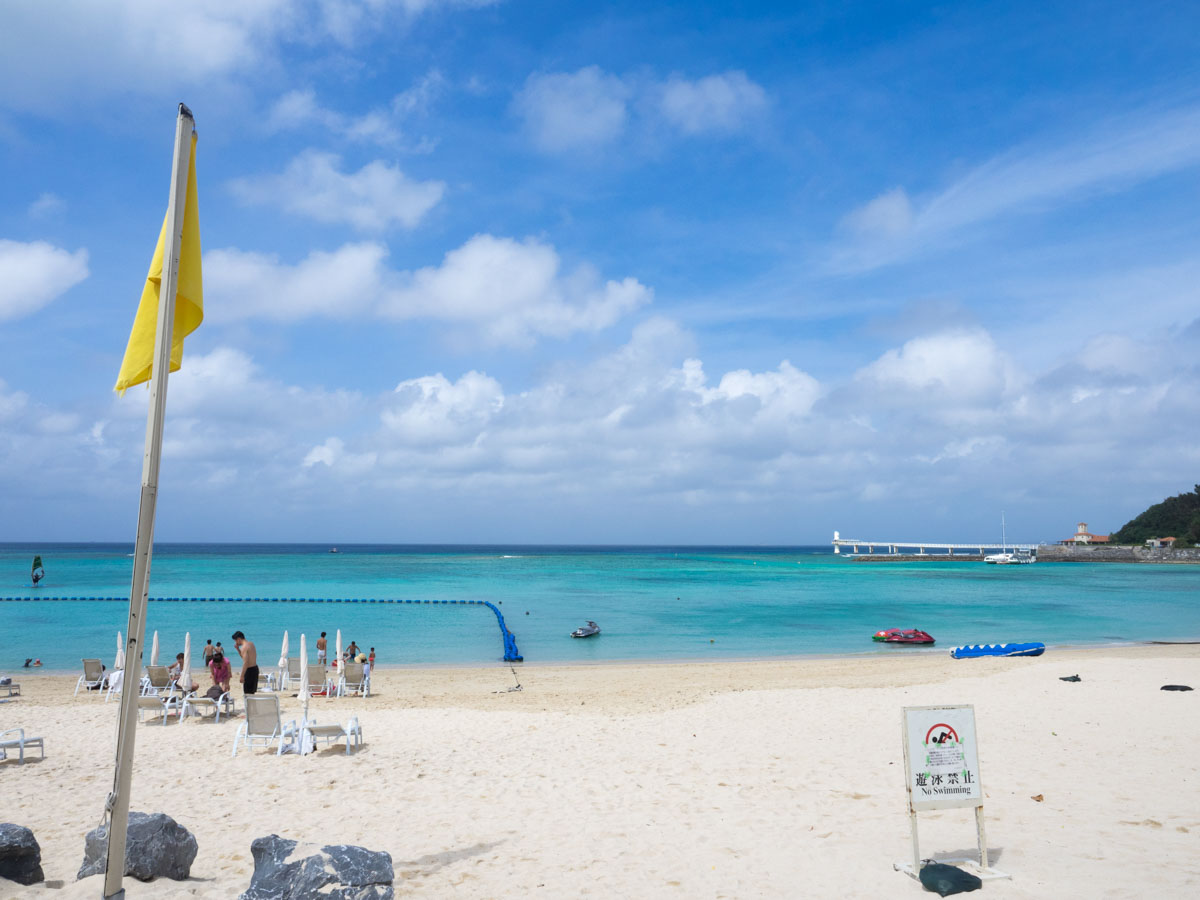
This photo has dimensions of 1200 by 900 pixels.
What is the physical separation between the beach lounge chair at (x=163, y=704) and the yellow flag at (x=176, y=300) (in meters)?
9.74

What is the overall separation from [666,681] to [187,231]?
1787 centimetres

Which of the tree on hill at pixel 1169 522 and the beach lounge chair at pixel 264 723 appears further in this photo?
the tree on hill at pixel 1169 522

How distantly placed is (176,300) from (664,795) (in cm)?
657

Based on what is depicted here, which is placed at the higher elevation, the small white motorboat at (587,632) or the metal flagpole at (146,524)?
the metal flagpole at (146,524)

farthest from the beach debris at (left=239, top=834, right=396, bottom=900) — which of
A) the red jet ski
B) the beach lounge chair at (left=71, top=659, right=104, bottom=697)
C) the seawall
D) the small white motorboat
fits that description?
the seawall

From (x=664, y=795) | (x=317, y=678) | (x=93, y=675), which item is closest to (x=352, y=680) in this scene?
(x=317, y=678)

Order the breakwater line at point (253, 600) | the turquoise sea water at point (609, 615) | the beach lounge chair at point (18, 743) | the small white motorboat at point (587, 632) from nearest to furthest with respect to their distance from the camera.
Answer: the beach lounge chair at point (18, 743) < the turquoise sea water at point (609, 615) < the small white motorboat at point (587, 632) < the breakwater line at point (253, 600)

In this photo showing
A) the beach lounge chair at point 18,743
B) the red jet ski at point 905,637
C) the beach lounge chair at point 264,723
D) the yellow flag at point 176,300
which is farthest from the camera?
the red jet ski at point 905,637

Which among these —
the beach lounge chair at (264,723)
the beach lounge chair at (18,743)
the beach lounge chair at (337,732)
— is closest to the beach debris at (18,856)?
the beach lounge chair at (337,732)

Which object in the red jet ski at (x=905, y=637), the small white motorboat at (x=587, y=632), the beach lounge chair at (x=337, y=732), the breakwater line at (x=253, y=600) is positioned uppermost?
the beach lounge chair at (x=337, y=732)

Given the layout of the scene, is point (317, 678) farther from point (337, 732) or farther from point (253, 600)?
point (253, 600)

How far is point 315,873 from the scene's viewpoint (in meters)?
4.62

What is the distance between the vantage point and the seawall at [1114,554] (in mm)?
112500

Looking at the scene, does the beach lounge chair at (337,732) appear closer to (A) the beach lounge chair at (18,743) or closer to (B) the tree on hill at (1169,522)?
(A) the beach lounge chair at (18,743)
